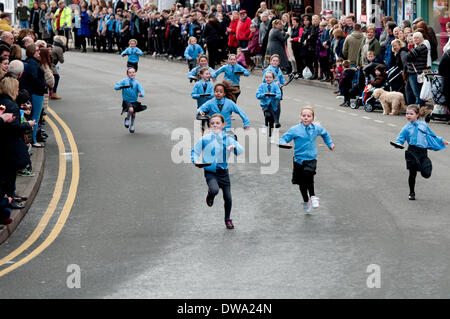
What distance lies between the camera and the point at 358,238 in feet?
38.3

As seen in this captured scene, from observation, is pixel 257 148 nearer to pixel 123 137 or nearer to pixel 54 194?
pixel 123 137

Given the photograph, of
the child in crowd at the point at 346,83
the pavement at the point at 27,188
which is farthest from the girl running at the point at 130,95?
the child in crowd at the point at 346,83

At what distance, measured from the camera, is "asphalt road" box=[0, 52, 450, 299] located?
980 centimetres

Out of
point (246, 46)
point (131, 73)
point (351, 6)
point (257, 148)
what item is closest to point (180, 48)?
point (246, 46)

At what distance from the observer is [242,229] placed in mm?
12352

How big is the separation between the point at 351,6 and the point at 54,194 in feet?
73.2

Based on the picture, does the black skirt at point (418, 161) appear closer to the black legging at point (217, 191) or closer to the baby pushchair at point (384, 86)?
the black legging at point (217, 191)

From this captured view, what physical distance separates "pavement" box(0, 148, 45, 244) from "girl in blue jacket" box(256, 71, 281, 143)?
14.8ft

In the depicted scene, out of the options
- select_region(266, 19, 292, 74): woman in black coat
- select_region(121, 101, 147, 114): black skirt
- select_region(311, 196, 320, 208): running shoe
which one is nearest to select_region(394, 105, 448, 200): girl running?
select_region(311, 196, 320, 208): running shoe

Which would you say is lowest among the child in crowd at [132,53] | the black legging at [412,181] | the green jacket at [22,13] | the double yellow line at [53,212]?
the double yellow line at [53,212]

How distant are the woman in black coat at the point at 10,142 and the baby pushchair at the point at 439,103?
37.4 ft

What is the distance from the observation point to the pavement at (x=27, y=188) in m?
12.4

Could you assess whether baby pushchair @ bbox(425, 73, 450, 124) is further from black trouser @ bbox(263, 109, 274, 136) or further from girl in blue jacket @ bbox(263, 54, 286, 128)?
black trouser @ bbox(263, 109, 274, 136)
